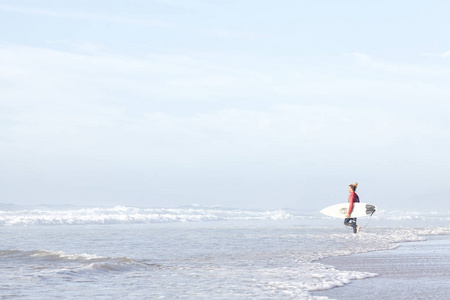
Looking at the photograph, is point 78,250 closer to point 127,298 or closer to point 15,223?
point 127,298

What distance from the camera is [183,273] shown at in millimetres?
10055

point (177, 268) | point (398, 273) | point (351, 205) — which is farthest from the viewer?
point (351, 205)

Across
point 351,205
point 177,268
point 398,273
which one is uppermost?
point 351,205

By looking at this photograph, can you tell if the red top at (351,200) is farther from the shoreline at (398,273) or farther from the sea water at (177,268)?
the shoreline at (398,273)

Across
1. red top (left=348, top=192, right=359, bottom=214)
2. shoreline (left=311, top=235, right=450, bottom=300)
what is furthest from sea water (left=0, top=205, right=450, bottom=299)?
red top (left=348, top=192, right=359, bottom=214)

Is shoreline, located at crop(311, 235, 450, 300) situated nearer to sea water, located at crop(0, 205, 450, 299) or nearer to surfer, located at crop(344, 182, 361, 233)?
sea water, located at crop(0, 205, 450, 299)

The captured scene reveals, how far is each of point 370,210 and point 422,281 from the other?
9912 mm

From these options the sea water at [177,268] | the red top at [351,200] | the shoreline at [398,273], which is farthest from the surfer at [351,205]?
the shoreline at [398,273]

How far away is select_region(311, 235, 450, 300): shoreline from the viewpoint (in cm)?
772

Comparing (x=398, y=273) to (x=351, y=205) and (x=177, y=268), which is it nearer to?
(x=177, y=268)

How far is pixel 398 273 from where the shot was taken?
978 cm

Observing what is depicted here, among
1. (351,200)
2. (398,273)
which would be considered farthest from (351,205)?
(398,273)

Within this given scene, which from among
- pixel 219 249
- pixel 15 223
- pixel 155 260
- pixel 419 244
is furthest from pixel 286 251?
pixel 15 223

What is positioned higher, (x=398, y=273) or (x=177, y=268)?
(x=398, y=273)
